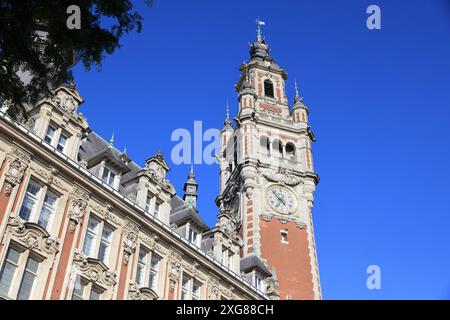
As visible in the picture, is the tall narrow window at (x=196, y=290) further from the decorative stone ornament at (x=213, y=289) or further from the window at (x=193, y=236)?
the window at (x=193, y=236)

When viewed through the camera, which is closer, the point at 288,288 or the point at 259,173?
the point at 288,288

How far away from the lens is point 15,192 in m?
22.5

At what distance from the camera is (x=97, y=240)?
83.7 feet

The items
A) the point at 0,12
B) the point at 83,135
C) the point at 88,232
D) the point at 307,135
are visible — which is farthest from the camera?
the point at 307,135

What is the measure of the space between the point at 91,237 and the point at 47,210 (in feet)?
8.65

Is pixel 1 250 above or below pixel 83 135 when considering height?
below

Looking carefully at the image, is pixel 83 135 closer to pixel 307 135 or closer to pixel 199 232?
pixel 199 232

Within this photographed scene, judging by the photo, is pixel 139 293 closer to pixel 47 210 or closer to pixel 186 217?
pixel 47 210

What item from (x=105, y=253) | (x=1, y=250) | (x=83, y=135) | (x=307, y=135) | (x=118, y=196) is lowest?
(x=1, y=250)

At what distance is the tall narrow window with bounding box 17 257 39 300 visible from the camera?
843 inches

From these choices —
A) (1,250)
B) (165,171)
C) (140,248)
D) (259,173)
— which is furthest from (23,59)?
(259,173)

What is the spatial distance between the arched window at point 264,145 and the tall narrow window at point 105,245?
30.3m

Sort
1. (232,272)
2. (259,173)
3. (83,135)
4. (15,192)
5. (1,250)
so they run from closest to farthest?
1. (1,250)
2. (15,192)
3. (83,135)
4. (232,272)
5. (259,173)

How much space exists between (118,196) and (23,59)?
50.6ft
